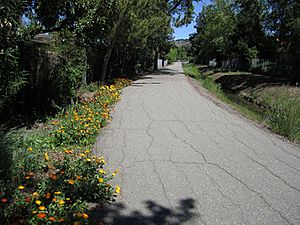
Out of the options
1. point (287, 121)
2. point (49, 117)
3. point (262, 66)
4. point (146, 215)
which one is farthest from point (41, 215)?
point (262, 66)

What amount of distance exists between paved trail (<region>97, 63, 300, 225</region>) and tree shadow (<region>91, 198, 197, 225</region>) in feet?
0.03

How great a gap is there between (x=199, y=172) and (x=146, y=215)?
4.34 feet

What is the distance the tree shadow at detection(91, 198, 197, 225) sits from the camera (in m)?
2.55

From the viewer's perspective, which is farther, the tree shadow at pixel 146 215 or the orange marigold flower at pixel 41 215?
the tree shadow at pixel 146 215

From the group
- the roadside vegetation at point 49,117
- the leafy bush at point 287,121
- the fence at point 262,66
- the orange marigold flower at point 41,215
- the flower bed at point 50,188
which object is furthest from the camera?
the fence at point 262,66

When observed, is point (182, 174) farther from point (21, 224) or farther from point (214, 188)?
point (21, 224)

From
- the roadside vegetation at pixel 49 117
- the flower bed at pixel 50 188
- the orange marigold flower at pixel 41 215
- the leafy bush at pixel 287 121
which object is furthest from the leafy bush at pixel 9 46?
the leafy bush at pixel 287 121

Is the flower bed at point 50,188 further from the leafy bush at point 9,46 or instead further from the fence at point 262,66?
the fence at point 262,66

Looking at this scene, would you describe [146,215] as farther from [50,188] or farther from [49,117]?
[49,117]

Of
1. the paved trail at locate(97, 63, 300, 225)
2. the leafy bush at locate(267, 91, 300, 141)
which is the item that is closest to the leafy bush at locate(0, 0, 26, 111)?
the paved trail at locate(97, 63, 300, 225)

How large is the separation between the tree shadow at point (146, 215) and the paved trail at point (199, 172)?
0.03 ft

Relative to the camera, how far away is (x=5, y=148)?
9.36ft

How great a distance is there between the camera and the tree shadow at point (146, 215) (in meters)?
2.55

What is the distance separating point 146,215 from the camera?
2654 mm
